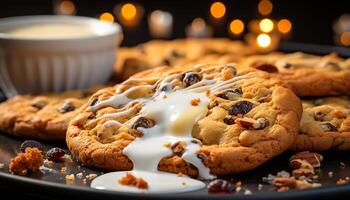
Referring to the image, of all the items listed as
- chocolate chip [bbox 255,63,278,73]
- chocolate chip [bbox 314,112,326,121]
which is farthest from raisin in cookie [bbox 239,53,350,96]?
chocolate chip [bbox 314,112,326,121]

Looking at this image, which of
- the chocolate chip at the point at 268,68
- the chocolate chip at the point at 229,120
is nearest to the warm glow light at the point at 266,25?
the chocolate chip at the point at 268,68

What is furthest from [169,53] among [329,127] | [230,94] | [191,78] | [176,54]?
[329,127]

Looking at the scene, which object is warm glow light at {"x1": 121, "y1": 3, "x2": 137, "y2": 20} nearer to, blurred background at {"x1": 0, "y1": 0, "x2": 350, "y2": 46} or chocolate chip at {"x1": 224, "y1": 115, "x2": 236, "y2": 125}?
blurred background at {"x1": 0, "y1": 0, "x2": 350, "y2": 46}

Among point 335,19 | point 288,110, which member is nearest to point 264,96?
point 288,110

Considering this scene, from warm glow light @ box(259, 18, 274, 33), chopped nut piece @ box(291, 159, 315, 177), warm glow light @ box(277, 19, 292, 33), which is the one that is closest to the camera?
chopped nut piece @ box(291, 159, 315, 177)

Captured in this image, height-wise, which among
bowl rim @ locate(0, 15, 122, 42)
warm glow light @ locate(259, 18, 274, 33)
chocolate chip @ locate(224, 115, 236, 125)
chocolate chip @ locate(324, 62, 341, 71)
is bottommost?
warm glow light @ locate(259, 18, 274, 33)

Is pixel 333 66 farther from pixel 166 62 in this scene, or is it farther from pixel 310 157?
pixel 166 62
